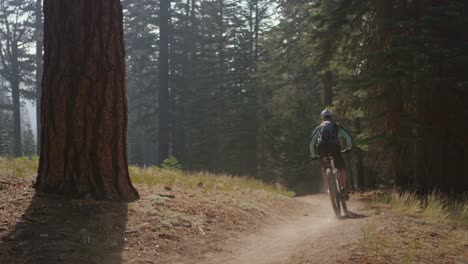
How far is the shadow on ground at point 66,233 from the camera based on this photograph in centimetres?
404

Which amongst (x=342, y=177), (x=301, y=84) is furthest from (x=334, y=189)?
(x=301, y=84)

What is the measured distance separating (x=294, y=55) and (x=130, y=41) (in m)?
24.3

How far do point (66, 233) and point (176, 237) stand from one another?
4.41 ft

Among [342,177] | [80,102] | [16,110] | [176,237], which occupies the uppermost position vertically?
[16,110]

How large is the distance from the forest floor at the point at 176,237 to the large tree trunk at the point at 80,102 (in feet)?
1.12

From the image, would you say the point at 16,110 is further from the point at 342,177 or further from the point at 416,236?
the point at 416,236

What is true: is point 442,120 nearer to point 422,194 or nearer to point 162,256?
point 422,194

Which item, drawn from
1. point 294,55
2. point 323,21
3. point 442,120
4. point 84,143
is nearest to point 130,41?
point 294,55

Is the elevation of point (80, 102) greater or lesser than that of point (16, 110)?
lesser

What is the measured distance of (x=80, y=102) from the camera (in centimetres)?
543

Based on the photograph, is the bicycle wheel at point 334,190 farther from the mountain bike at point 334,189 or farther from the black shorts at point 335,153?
the black shorts at point 335,153

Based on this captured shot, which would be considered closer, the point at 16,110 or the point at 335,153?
the point at 335,153

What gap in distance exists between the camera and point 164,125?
33469 mm

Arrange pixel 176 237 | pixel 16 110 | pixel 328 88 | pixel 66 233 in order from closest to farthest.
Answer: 1. pixel 66 233
2. pixel 176 237
3. pixel 328 88
4. pixel 16 110
